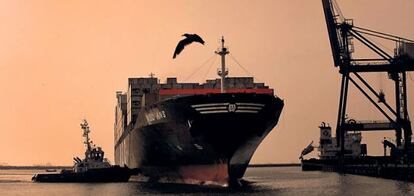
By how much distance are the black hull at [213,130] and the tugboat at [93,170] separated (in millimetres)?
18686

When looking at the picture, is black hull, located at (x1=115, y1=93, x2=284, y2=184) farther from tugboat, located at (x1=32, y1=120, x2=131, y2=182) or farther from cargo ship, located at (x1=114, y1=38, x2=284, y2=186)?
tugboat, located at (x1=32, y1=120, x2=131, y2=182)

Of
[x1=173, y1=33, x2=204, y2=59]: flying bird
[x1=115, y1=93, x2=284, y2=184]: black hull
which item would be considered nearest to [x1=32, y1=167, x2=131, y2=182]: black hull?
[x1=115, y1=93, x2=284, y2=184]: black hull

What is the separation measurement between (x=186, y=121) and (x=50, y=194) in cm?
1743

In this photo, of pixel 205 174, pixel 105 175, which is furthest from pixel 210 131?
pixel 105 175

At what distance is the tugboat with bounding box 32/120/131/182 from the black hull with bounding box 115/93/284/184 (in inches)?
736

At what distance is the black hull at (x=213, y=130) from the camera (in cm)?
5997

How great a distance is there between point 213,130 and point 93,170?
31.2m

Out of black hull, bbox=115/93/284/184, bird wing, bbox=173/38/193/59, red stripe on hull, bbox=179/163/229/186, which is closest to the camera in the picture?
black hull, bbox=115/93/284/184

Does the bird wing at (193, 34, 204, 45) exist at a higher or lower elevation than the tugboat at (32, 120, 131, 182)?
higher

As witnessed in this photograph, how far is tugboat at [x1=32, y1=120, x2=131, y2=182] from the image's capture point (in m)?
86.2

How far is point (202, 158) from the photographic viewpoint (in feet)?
205

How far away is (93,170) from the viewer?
86.5 meters

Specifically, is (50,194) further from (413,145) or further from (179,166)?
(413,145)

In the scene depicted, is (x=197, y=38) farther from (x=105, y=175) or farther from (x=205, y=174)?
(x=105, y=175)
